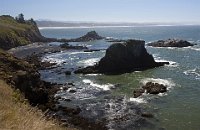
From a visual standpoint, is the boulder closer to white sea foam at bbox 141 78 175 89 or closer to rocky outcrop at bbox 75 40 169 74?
white sea foam at bbox 141 78 175 89

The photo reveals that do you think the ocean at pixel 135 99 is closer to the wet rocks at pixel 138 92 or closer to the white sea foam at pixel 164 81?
the white sea foam at pixel 164 81

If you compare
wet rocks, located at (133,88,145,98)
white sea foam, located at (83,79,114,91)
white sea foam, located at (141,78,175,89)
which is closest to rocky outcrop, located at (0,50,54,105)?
wet rocks, located at (133,88,145,98)

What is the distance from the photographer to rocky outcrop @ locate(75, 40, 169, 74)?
3125 inches

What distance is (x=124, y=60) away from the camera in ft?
272

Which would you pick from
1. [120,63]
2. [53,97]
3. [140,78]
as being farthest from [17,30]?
[53,97]

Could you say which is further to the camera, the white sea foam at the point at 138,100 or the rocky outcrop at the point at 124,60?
the rocky outcrop at the point at 124,60

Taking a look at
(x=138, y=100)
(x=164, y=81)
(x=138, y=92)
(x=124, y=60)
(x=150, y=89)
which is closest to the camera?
(x=138, y=100)

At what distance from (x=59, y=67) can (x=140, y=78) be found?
2528cm

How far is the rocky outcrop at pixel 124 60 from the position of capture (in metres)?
79.4

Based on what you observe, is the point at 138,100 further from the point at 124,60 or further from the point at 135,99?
the point at 124,60

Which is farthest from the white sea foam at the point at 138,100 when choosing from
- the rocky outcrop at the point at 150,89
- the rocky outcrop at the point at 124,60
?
the rocky outcrop at the point at 124,60

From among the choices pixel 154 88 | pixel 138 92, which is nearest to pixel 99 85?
pixel 138 92

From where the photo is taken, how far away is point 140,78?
226ft

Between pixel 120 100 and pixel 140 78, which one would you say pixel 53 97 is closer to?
pixel 120 100
